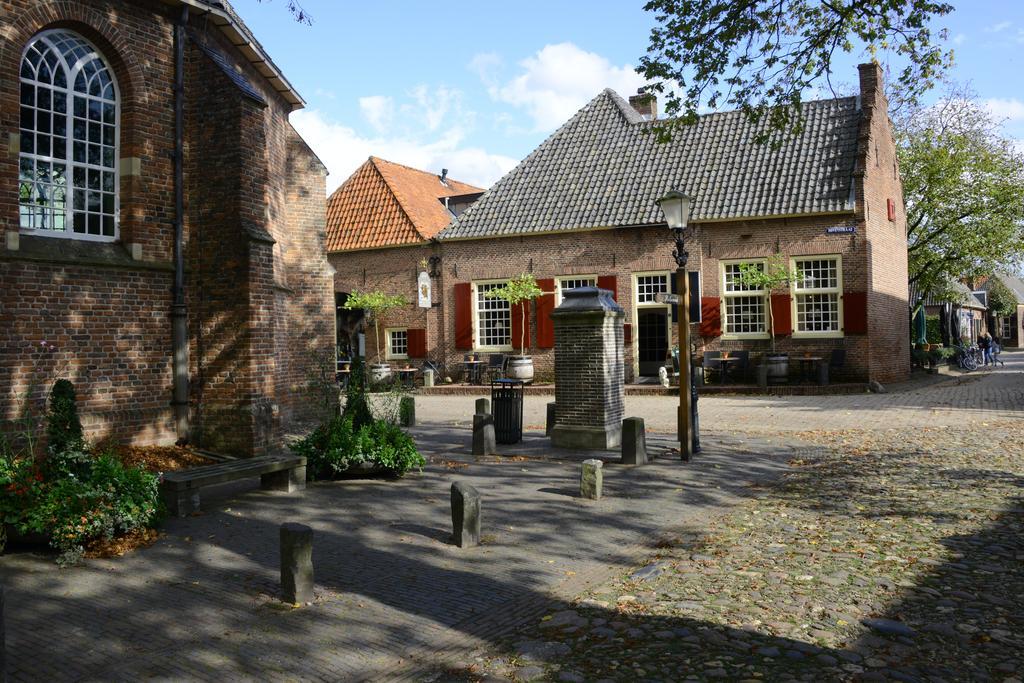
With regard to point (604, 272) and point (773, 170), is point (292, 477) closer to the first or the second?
point (604, 272)

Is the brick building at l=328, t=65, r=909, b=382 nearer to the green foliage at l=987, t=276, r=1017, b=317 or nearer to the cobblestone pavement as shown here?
the cobblestone pavement

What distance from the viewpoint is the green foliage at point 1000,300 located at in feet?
171

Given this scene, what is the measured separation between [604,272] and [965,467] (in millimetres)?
14659

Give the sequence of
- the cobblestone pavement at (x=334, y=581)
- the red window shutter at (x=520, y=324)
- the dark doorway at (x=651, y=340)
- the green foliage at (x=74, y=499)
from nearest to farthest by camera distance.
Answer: the cobblestone pavement at (x=334, y=581)
the green foliage at (x=74, y=499)
the dark doorway at (x=651, y=340)
the red window shutter at (x=520, y=324)

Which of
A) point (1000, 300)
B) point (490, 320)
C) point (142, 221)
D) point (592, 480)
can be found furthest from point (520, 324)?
point (1000, 300)

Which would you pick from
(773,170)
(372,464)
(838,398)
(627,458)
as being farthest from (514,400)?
(773,170)

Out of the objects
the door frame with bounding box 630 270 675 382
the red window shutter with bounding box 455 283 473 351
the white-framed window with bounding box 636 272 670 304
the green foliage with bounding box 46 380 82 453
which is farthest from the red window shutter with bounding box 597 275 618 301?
the green foliage with bounding box 46 380 82 453

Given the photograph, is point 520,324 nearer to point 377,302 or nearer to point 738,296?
point 377,302

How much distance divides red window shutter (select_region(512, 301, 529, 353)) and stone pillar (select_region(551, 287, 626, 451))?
1285cm

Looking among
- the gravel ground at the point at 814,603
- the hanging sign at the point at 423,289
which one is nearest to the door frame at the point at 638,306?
the hanging sign at the point at 423,289

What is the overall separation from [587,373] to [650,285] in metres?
12.5

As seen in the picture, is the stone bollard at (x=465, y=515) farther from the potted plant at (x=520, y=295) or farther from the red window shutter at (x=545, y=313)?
the red window shutter at (x=545, y=313)

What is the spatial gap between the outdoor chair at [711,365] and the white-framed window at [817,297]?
214 centimetres

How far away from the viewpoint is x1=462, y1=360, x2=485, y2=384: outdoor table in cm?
2431
